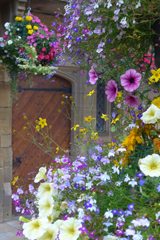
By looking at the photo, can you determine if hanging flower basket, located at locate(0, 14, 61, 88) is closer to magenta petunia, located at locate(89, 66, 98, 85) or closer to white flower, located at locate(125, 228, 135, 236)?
magenta petunia, located at locate(89, 66, 98, 85)

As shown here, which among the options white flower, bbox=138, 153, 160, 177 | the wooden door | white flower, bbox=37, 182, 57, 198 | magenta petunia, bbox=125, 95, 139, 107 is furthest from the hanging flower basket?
white flower, bbox=138, 153, 160, 177

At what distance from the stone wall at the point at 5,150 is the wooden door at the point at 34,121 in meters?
0.20

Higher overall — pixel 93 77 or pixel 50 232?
pixel 93 77

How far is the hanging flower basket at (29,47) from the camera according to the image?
4.48m

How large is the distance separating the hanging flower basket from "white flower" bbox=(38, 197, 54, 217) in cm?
266

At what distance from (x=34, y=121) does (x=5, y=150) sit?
0.68 meters

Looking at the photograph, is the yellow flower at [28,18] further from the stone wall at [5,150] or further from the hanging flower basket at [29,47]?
the stone wall at [5,150]

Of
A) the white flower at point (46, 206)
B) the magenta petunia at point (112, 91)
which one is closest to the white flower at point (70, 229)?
the white flower at point (46, 206)

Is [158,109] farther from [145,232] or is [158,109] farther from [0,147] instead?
[0,147]

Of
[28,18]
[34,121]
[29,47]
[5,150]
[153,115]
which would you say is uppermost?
[28,18]

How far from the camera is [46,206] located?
1.91 m

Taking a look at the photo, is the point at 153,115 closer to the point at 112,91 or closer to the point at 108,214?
the point at 112,91

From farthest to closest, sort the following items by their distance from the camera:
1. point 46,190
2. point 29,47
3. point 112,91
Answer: point 29,47 < point 112,91 < point 46,190

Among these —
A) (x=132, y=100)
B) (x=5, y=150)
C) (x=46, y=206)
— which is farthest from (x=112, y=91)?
(x=5, y=150)
